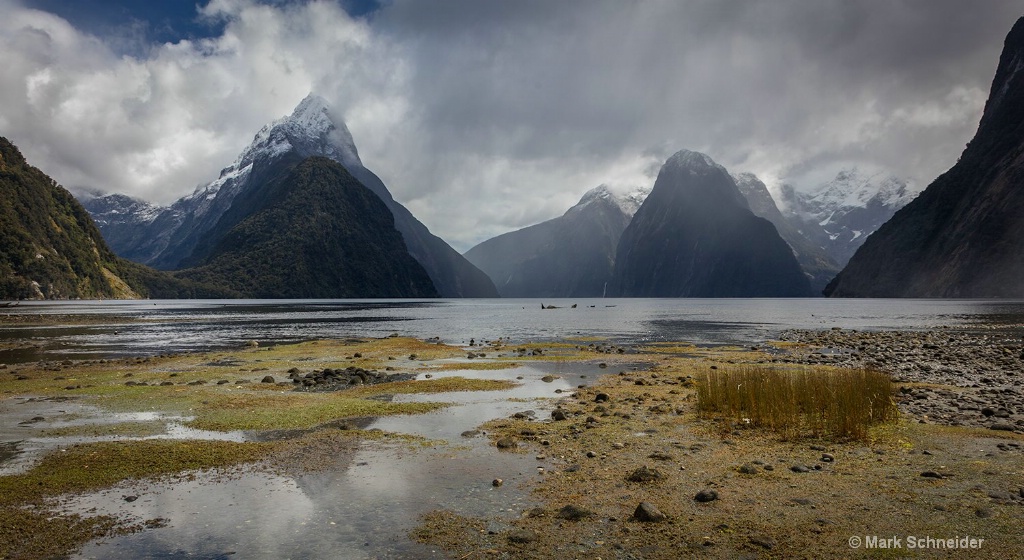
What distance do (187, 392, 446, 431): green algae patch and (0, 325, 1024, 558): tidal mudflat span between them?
153 mm

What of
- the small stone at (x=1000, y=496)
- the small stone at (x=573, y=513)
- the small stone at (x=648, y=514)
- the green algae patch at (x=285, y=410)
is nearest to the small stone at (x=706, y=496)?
the small stone at (x=648, y=514)

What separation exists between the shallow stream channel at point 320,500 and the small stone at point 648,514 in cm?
234

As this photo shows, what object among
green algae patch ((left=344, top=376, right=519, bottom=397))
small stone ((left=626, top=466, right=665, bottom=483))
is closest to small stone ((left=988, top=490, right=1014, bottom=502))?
small stone ((left=626, top=466, right=665, bottom=483))

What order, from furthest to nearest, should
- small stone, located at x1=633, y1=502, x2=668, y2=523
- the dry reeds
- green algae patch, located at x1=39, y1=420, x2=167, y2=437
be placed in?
green algae patch, located at x1=39, y1=420, x2=167, y2=437 < the dry reeds < small stone, located at x1=633, y1=502, x2=668, y2=523

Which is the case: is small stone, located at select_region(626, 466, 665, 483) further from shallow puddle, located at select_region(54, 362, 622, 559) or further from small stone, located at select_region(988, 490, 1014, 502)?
small stone, located at select_region(988, 490, 1014, 502)

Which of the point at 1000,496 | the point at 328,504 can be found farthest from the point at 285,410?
the point at 1000,496

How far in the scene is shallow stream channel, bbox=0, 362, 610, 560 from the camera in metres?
9.50

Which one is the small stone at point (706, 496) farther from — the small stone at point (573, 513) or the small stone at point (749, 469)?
the small stone at point (573, 513)

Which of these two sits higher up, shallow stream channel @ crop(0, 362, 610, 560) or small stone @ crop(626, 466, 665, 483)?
small stone @ crop(626, 466, 665, 483)

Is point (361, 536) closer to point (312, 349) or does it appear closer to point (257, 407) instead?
point (257, 407)

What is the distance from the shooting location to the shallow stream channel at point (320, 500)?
9500 mm

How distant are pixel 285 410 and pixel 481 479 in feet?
39.8

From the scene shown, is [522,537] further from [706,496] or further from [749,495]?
[749,495]

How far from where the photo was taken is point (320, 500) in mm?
11781
